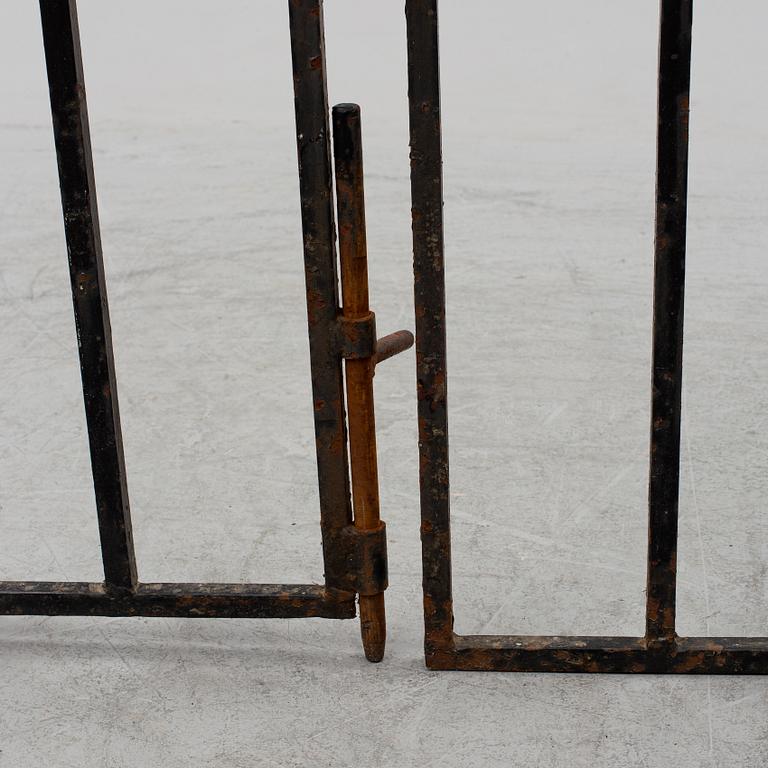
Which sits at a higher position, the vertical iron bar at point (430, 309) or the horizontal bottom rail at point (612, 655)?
the vertical iron bar at point (430, 309)

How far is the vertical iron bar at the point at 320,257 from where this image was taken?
2.13 meters

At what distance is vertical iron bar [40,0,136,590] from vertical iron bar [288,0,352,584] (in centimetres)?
38

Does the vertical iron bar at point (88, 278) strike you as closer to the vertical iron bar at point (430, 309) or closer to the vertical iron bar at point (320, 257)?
the vertical iron bar at point (320, 257)

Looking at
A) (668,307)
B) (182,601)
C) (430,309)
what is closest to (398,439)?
(182,601)

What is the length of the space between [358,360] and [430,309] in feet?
0.59

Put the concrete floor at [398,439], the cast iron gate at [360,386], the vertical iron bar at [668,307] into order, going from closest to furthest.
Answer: the vertical iron bar at [668,307] < the cast iron gate at [360,386] < the concrete floor at [398,439]

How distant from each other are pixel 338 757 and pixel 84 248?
1039 millimetres

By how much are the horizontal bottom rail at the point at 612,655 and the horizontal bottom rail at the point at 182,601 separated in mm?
264

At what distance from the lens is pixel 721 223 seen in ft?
18.7

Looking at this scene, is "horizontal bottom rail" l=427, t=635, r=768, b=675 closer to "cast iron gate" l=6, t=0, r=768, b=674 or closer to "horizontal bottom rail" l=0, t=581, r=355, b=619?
"cast iron gate" l=6, t=0, r=768, b=674

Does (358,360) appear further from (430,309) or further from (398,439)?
(398,439)

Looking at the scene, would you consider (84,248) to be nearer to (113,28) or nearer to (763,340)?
(763,340)

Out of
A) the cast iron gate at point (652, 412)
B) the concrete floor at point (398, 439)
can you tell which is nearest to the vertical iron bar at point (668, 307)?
the cast iron gate at point (652, 412)

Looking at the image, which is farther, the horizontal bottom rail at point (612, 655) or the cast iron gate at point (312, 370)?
the horizontal bottom rail at point (612, 655)
